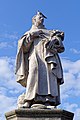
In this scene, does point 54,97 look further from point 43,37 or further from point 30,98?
point 43,37

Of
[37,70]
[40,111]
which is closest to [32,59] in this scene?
[37,70]

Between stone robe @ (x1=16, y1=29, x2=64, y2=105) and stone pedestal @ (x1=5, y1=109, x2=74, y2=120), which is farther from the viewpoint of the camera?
stone robe @ (x1=16, y1=29, x2=64, y2=105)

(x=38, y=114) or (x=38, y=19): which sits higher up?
(x=38, y=19)

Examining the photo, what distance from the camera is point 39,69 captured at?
471 inches

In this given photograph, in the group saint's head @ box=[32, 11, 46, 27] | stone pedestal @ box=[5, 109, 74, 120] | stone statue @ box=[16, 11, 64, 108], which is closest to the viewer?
stone pedestal @ box=[5, 109, 74, 120]

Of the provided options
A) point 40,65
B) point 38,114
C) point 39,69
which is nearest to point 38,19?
point 40,65

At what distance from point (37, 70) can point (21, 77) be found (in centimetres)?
64

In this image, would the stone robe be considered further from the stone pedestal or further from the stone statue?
the stone pedestal

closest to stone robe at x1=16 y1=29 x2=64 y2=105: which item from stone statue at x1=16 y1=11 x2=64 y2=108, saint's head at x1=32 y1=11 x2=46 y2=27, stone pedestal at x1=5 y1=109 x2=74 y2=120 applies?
stone statue at x1=16 y1=11 x2=64 y2=108

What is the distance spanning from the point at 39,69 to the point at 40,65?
162 millimetres

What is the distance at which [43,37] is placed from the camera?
12.5 m

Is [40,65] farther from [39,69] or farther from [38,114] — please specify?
[38,114]

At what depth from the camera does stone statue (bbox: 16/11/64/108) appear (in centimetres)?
→ 1165

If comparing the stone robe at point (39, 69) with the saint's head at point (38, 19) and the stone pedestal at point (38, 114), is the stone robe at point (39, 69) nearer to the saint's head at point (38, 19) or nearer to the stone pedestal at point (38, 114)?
the saint's head at point (38, 19)
